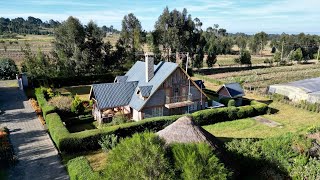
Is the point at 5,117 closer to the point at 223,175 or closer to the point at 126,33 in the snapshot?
the point at 223,175

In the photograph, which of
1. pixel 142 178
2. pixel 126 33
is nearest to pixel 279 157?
pixel 142 178

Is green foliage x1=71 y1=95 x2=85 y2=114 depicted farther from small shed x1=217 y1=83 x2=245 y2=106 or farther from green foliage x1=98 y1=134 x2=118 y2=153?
small shed x1=217 y1=83 x2=245 y2=106

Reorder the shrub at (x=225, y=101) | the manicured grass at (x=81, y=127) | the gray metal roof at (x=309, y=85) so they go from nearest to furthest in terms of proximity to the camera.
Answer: the manicured grass at (x=81, y=127)
the shrub at (x=225, y=101)
the gray metal roof at (x=309, y=85)

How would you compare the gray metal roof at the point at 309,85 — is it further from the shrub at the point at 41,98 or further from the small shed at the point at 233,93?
the shrub at the point at 41,98

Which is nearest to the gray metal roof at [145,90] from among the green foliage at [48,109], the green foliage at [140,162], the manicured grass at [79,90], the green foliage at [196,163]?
the green foliage at [48,109]

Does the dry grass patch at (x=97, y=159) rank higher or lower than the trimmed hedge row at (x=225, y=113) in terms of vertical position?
lower

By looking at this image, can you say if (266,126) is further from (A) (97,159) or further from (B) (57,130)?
(B) (57,130)

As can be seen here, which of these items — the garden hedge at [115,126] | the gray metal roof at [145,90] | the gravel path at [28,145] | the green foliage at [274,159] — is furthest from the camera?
the gray metal roof at [145,90]
